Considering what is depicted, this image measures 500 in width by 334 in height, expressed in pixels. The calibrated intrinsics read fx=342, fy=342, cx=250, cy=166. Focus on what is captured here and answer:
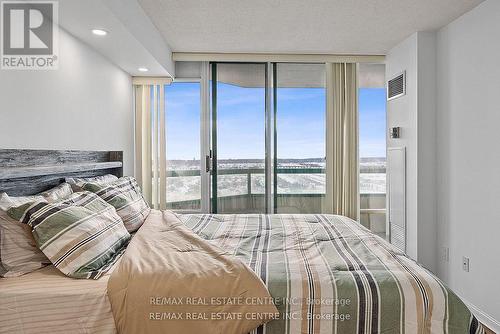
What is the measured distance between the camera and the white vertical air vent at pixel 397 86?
3602 millimetres

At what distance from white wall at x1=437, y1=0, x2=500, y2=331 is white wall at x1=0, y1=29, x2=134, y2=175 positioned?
3170mm

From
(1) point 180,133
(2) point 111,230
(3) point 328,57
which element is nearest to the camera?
(2) point 111,230

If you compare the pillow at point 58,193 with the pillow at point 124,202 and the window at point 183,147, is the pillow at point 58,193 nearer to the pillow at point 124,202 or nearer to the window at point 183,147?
the pillow at point 124,202

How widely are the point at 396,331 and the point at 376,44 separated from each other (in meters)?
3.13

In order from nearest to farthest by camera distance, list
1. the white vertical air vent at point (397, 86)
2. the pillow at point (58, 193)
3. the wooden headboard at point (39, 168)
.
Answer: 1. the wooden headboard at point (39, 168)
2. the pillow at point (58, 193)
3. the white vertical air vent at point (397, 86)

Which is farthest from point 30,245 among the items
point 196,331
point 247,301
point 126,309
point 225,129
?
point 225,129

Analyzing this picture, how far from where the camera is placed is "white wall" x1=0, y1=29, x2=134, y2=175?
1964 mm

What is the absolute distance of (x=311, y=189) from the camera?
443 centimetres

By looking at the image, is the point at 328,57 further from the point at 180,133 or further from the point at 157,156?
the point at 157,156

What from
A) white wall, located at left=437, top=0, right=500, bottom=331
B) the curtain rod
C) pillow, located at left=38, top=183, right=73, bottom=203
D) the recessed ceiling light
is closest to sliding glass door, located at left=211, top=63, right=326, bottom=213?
the curtain rod

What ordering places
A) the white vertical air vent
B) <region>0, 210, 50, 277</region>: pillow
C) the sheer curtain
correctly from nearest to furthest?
<region>0, 210, 50, 277</region>: pillow
the white vertical air vent
the sheer curtain

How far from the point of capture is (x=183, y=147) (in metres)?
4.34

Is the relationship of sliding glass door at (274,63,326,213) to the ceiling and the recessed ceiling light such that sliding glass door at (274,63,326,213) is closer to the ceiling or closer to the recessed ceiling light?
the ceiling

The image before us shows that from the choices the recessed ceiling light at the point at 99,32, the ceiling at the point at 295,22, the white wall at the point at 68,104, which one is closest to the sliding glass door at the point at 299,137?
the ceiling at the point at 295,22
